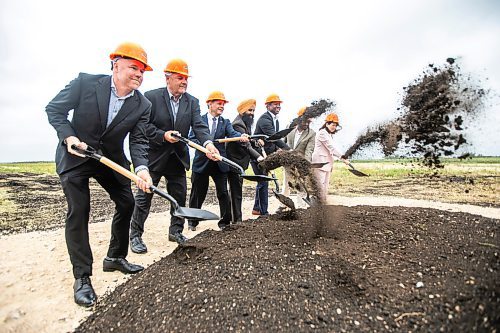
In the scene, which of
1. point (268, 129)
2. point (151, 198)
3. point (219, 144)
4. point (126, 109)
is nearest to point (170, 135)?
point (151, 198)

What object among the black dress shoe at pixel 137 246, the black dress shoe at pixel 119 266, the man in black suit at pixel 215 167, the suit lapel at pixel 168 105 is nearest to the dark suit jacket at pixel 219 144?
the man in black suit at pixel 215 167

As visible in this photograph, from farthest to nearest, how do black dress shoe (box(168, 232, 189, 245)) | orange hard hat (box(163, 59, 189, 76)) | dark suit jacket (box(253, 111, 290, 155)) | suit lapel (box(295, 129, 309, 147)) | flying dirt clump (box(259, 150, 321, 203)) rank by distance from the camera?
suit lapel (box(295, 129, 309, 147))
dark suit jacket (box(253, 111, 290, 155))
black dress shoe (box(168, 232, 189, 245))
orange hard hat (box(163, 59, 189, 76))
flying dirt clump (box(259, 150, 321, 203))

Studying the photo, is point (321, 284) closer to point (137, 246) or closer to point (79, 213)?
point (79, 213)

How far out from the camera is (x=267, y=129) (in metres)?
6.10

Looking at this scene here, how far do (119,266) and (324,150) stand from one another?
13.8 feet

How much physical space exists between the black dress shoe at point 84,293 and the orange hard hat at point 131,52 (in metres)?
1.99

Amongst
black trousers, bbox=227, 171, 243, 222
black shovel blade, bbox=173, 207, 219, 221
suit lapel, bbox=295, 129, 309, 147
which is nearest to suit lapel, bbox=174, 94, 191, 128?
black trousers, bbox=227, 171, 243, 222

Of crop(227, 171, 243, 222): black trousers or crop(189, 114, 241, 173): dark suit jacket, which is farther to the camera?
crop(227, 171, 243, 222): black trousers

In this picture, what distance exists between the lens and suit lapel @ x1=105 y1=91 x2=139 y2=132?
329 centimetres

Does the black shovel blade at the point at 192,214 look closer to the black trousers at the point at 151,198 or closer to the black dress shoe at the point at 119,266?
the black dress shoe at the point at 119,266

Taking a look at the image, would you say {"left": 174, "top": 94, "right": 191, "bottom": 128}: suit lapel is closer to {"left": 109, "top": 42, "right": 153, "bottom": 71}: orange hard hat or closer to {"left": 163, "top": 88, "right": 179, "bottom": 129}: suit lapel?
{"left": 163, "top": 88, "right": 179, "bottom": 129}: suit lapel

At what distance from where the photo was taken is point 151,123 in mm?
4461

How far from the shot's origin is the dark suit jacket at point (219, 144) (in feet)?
16.6

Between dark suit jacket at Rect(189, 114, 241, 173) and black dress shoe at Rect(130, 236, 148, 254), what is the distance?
4.21ft
